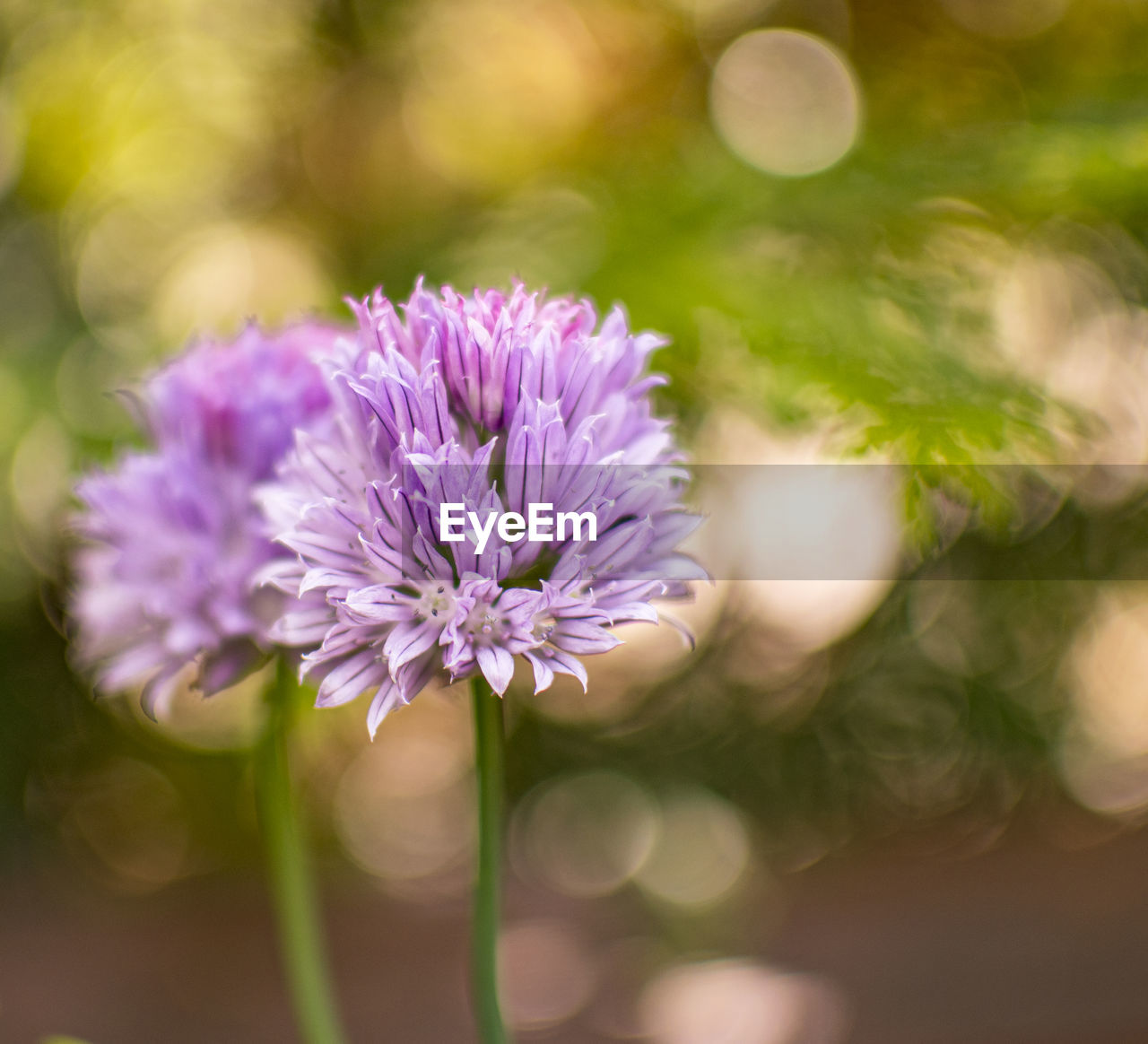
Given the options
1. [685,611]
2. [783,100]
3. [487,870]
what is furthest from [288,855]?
[783,100]

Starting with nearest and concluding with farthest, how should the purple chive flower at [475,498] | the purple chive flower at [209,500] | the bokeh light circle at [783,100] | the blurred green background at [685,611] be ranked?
the purple chive flower at [475,498]
the purple chive flower at [209,500]
the blurred green background at [685,611]
the bokeh light circle at [783,100]

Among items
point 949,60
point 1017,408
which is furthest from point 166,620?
point 949,60

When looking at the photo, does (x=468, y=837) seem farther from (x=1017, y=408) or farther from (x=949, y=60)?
(x=949, y=60)

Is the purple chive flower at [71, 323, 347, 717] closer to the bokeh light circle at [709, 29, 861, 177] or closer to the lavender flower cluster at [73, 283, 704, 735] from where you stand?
the lavender flower cluster at [73, 283, 704, 735]
